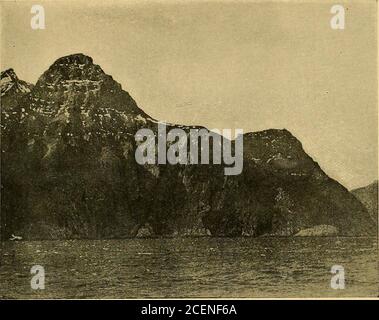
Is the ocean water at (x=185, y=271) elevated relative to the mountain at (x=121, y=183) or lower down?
lower down

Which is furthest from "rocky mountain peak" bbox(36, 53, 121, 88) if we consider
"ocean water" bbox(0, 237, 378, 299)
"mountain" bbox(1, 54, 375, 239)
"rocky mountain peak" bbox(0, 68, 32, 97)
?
"ocean water" bbox(0, 237, 378, 299)

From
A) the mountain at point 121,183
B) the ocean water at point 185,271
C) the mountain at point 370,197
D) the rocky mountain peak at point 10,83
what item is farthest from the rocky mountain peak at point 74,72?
the mountain at point 370,197

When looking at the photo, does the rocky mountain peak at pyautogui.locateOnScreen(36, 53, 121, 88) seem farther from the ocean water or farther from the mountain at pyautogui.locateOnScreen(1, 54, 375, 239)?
the ocean water

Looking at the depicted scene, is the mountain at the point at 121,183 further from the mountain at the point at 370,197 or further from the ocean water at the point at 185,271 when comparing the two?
the ocean water at the point at 185,271

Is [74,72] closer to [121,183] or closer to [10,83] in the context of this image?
[10,83]

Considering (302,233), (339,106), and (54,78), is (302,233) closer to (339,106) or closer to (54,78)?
(339,106)

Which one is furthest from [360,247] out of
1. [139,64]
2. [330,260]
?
[139,64]
